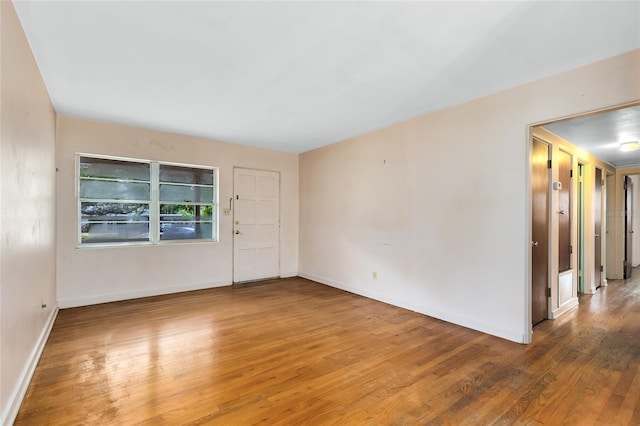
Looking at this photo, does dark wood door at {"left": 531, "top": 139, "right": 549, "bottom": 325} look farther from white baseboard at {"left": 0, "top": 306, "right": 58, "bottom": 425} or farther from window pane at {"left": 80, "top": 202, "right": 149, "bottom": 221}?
window pane at {"left": 80, "top": 202, "right": 149, "bottom": 221}

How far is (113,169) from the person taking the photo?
4.54m

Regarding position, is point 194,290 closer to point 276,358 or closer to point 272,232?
point 272,232

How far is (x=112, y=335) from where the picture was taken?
322cm

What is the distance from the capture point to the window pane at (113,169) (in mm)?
4348

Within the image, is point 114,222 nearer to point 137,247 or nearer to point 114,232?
point 114,232

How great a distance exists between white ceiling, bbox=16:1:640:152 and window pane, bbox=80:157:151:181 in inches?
34.7

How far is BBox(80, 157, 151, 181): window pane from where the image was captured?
435 centimetres

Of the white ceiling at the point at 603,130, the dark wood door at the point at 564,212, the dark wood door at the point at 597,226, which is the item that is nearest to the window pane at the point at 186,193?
the white ceiling at the point at 603,130

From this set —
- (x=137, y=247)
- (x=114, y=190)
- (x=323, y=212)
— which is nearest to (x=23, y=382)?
(x=137, y=247)

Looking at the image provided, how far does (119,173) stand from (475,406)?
17.1ft

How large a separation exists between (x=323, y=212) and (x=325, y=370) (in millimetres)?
3505

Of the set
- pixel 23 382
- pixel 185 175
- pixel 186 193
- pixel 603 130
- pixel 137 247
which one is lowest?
pixel 23 382

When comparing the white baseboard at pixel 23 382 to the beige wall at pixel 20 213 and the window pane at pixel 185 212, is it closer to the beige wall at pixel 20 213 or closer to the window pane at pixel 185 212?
the beige wall at pixel 20 213

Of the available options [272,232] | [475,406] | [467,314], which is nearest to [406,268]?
[467,314]
